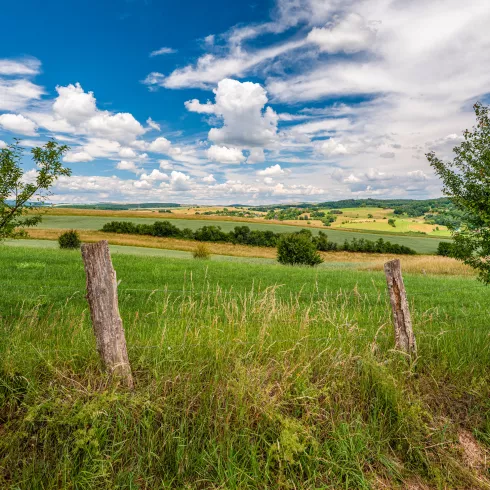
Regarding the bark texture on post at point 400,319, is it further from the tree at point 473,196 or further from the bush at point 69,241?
the bush at point 69,241

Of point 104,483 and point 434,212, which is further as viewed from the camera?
point 434,212

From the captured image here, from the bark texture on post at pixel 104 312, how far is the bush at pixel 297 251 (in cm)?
2935

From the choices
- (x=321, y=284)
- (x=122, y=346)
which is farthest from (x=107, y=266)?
(x=321, y=284)

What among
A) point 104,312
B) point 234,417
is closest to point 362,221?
point 234,417

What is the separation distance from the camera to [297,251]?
3269cm

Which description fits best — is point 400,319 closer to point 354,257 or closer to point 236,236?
point 354,257

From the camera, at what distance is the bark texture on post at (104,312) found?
11.9 ft

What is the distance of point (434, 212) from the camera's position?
708cm

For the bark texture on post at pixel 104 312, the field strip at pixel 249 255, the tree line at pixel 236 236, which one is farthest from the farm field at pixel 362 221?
the bark texture on post at pixel 104 312

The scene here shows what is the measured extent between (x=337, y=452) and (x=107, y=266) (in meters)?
3.01

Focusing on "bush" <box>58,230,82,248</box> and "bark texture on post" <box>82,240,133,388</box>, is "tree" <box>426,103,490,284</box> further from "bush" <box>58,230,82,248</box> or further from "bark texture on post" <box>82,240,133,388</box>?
"bush" <box>58,230,82,248</box>

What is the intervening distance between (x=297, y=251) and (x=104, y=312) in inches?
1173

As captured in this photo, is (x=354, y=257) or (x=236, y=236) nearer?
(x=354, y=257)

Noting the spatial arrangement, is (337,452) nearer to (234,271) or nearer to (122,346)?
(122,346)
